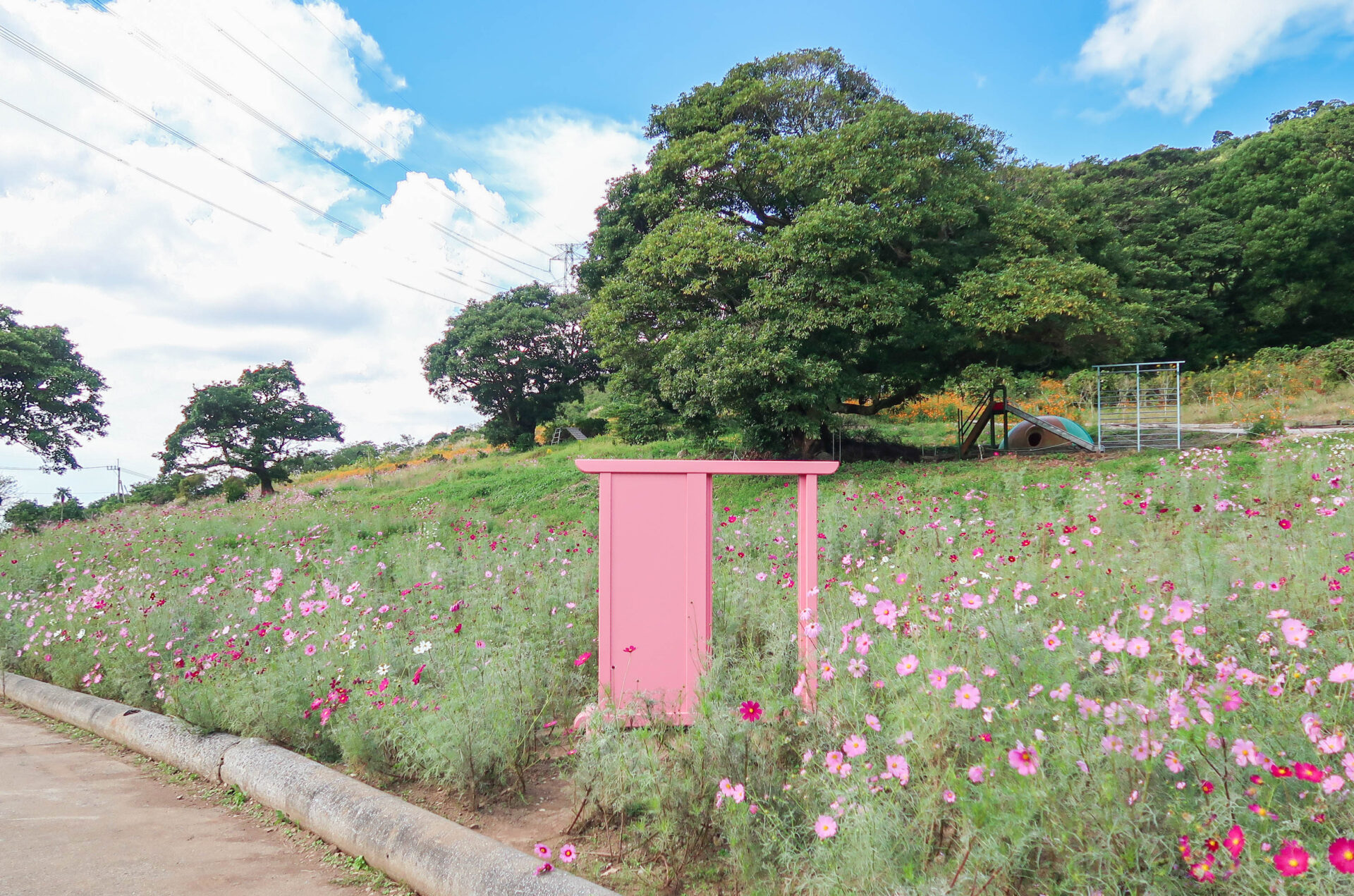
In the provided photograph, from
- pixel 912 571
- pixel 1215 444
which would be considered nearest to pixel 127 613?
pixel 912 571

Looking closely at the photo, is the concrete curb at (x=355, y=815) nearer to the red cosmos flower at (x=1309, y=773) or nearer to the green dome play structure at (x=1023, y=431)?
the red cosmos flower at (x=1309, y=773)

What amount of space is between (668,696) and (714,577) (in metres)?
1.84

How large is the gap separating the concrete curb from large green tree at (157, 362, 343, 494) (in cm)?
2293

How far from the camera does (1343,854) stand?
1.42m

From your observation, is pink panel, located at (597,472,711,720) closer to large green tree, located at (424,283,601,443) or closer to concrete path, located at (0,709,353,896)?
concrete path, located at (0,709,353,896)

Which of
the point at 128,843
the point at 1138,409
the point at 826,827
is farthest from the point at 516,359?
the point at 826,827

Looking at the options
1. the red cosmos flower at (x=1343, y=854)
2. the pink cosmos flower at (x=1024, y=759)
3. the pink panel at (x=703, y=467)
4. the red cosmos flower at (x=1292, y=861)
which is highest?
the pink panel at (x=703, y=467)

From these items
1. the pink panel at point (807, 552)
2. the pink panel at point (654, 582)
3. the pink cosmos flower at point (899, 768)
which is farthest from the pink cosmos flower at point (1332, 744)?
the pink panel at point (654, 582)

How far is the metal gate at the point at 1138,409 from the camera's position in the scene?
1366 cm

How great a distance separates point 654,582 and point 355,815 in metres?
1.54

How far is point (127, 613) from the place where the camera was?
5543 mm

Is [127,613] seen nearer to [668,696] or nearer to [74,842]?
[74,842]

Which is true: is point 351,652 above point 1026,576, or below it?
below

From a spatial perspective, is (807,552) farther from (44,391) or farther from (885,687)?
(44,391)
